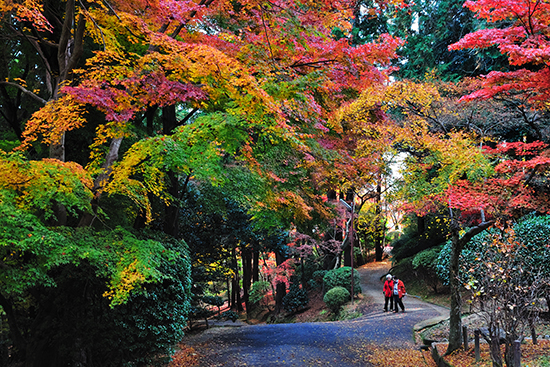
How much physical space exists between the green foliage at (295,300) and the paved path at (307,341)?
6954 mm

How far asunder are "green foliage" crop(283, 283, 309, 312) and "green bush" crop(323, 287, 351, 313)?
117 inches

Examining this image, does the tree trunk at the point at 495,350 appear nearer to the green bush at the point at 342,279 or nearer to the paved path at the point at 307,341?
the paved path at the point at 307,341

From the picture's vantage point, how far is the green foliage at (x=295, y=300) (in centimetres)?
1881

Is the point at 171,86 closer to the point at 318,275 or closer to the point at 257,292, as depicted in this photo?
the point at 257,292

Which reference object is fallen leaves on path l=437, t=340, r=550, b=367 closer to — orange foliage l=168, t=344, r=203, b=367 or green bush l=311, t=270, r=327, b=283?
orange foliage l=168, t=344, r=203, b=367


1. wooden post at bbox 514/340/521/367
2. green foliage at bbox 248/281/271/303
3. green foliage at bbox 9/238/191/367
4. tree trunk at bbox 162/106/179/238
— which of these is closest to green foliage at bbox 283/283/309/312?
green foliage at bbox 248/281/271/303

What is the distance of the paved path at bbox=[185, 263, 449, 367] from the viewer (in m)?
7.41

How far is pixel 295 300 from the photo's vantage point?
61.9 ft

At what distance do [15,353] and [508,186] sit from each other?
10452 millimetres

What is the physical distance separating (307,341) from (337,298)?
734cm

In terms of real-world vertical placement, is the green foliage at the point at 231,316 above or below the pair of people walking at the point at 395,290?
below

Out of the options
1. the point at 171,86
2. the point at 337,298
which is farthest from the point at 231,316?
the point at 171,86

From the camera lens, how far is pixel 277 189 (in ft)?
28.2

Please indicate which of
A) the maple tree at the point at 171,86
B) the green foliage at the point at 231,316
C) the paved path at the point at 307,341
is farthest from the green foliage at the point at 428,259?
the maple tree at the point at 171,86
